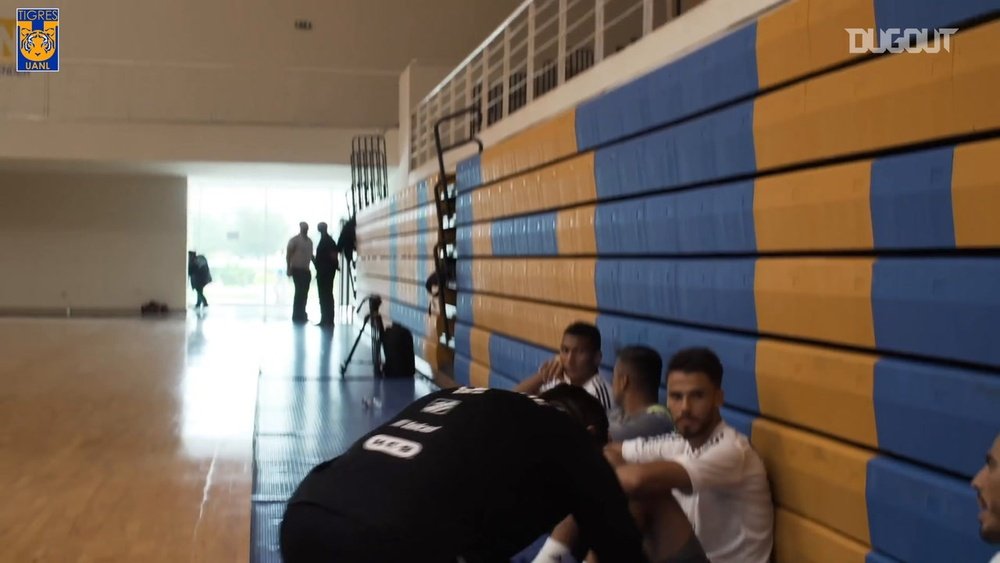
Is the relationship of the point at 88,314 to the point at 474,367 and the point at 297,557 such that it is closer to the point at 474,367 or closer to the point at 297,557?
the point at 474,367

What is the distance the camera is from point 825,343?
2965 millimetres

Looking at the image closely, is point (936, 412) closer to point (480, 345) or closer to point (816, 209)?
point (816, 209)

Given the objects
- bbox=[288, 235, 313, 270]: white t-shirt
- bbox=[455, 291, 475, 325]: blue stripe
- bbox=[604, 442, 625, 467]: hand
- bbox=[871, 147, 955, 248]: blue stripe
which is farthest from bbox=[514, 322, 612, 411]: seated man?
bbox=[288, 235, 313, 270]: white t-shirt

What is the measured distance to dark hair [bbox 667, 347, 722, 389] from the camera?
311cm

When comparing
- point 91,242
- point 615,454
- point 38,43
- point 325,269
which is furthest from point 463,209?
point 91,242

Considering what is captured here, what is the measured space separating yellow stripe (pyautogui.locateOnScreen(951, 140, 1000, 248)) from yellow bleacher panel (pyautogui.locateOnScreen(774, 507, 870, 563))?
959mm

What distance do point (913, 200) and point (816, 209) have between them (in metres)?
0.46

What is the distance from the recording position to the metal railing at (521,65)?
270 inches

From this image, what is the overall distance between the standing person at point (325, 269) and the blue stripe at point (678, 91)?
36.3ft

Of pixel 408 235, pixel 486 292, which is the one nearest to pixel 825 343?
pixel 486 292

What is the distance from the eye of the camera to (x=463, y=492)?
182cm

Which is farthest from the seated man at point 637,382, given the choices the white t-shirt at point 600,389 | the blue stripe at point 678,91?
the blue stripe at point 678,91

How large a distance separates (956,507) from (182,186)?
18691 mm

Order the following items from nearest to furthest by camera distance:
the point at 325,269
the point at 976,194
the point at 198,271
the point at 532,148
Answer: the point at 976,194, the point at 532,148, the point at 325,269, the point at 198,271
